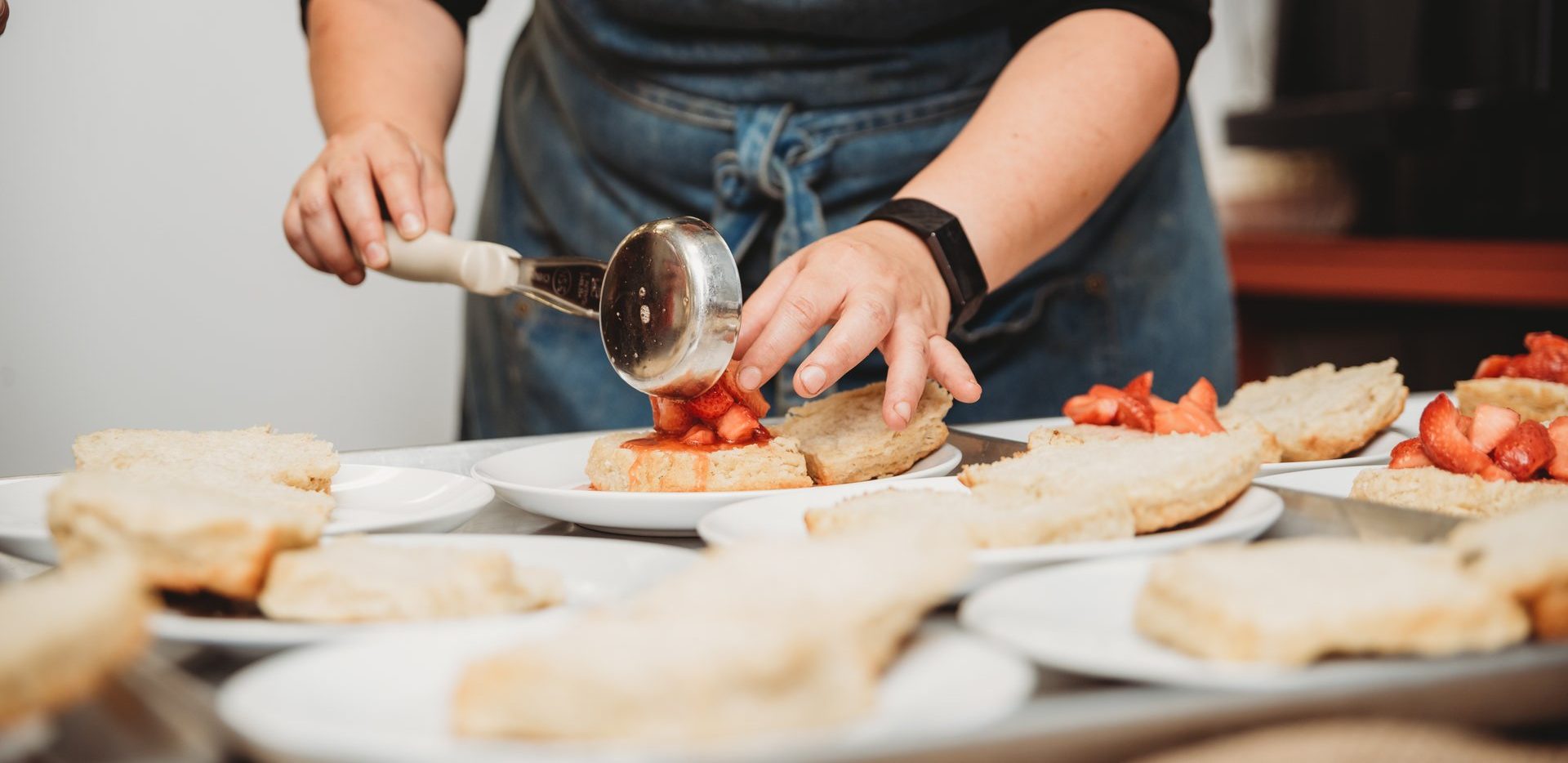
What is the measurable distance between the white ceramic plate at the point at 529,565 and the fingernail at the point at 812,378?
417 millimetres

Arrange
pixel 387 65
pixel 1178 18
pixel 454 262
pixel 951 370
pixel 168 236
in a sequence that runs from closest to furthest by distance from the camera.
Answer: pixel 951 370 < pixel 454 262 < pixel 1178 18 < pixel 387 65 < pixel 168 236

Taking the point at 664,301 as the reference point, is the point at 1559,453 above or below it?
below

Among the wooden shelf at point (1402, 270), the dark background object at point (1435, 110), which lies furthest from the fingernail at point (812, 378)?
the dark background object at point (1435, 110)

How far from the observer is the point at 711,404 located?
56.7 inches

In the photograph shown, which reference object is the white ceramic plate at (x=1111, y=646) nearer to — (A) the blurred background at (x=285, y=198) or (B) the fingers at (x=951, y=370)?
(B) the fingers at (x=951, y=370)

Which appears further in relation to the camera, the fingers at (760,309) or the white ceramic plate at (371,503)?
the fingers at (760,309)

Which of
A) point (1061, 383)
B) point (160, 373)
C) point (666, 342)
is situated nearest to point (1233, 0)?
point (1061, 383)

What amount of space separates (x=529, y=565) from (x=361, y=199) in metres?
0.93

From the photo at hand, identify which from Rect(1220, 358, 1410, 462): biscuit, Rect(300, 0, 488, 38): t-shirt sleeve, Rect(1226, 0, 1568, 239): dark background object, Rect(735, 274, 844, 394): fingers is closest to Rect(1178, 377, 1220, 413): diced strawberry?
Rect(1220, 358, 1410, 462): biscuit

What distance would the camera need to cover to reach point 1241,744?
677 millimetres

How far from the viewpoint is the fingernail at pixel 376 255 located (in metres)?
1.73

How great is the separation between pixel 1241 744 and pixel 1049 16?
161 cm

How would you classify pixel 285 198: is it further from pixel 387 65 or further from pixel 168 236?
pixel 387 65

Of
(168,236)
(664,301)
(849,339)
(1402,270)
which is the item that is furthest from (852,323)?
(1402,270)
